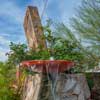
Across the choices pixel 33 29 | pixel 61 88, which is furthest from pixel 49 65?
pixel 33 29

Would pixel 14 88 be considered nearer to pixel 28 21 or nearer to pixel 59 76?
pixel 59 76

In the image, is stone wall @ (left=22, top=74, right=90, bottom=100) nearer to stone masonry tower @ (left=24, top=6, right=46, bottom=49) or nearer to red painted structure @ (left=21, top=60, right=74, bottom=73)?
red painted structure @ (left=21, top=60, right=74, bottom=73)

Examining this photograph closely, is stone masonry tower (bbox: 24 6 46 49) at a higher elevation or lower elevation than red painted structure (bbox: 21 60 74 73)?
higher

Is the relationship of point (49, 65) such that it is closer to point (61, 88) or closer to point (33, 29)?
point (61, 88)

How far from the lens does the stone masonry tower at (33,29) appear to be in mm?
6781

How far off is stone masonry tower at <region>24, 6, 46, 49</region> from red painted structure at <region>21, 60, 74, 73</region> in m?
1.25

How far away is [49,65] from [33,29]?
2008mm

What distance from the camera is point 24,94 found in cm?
604

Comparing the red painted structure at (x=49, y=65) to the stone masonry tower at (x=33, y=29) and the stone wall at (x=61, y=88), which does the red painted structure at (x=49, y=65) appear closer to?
the stone wall at (x=61, y=88)

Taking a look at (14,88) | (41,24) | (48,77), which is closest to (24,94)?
(14,88)

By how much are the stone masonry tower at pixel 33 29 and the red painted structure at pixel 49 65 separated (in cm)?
125

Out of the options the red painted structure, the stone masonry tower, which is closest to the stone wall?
the red painted structure

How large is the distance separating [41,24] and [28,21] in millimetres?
591

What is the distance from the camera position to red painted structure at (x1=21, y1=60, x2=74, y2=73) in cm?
520
